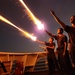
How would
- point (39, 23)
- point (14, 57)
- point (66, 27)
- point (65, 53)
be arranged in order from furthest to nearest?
point (14, 57), point (39, 23), point (65, 53), point (66, 27)

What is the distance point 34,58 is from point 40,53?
1.51 ft

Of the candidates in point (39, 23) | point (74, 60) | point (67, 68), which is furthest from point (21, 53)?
point (74, 60)

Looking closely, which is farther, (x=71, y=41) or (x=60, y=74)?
(x=60, y=74)

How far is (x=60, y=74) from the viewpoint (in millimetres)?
7258

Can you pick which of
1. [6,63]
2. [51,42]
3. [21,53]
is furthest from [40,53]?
[6,63]

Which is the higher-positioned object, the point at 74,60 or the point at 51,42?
the point at 51,42

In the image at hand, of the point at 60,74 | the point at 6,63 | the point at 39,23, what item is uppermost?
the point at 39,23

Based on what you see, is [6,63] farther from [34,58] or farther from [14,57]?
[34,58]

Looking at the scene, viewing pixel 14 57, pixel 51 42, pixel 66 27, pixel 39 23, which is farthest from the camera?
pixel 14 57

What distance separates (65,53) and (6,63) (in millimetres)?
2689

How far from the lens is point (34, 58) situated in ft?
34.9

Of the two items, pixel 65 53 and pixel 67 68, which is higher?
pixel 65 53

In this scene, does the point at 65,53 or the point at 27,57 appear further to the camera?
the point at 27,57

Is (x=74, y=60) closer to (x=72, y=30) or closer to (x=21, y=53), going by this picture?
(x=72, y=30)
